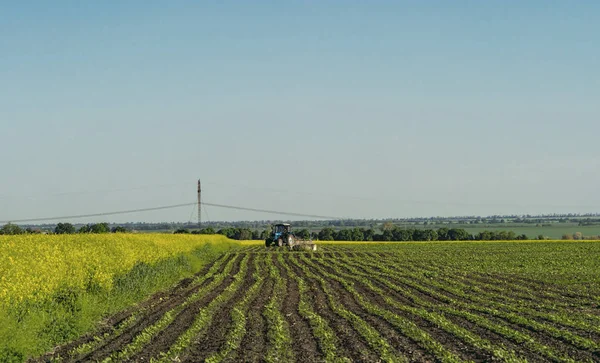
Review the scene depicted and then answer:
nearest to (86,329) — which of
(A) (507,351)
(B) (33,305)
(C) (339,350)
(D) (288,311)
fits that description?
(B) (33,305)

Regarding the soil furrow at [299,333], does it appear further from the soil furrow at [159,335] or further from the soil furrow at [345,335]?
the soil furrow at [159,335]

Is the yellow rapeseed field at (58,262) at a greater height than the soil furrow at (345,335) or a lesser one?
greater

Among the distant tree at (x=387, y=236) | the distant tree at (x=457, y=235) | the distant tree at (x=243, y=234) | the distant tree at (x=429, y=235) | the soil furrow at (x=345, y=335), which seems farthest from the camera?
the distant tree at (x=243, y=234)

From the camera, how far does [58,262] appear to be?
21.0m

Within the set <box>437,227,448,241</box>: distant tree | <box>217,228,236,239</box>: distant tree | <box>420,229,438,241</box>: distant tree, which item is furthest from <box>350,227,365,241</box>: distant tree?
<box>217,228,236,239</box>: distant tree

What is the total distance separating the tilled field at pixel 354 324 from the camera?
49.0 ft

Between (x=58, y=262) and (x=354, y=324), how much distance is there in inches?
372

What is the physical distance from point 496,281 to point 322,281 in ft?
27.5

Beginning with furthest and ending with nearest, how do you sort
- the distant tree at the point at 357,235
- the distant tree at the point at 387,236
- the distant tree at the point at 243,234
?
the distant tree at the point at 243,234
the distant tree at the point at 357,235
the distant tree at the point at 387,236

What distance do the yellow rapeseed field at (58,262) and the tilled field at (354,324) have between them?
1700 millimetres

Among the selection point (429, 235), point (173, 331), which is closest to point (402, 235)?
point (429, 235)

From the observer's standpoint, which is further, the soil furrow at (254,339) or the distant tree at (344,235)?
the distant tree at (344,235)

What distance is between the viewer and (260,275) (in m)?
36.7

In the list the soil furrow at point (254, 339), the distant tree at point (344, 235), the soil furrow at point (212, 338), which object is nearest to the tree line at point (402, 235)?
the distant tree at point (344, 235)
